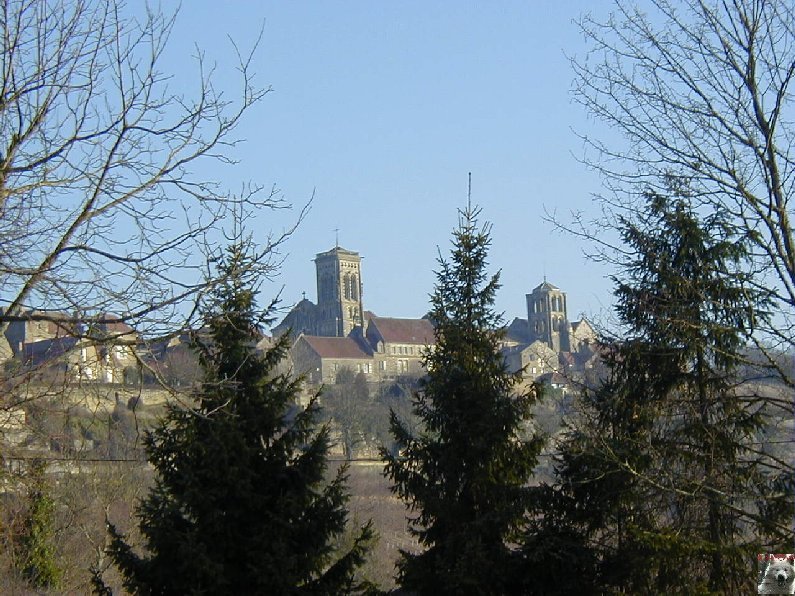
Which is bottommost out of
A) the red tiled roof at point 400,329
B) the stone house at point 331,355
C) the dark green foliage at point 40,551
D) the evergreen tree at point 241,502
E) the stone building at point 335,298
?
the dark green foliage at point 40,551

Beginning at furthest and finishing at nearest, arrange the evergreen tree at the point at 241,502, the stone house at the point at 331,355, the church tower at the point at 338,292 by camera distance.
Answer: the church tower at the point at 338,292, the stone house at the point at 331,355, the evergreen tree at the point at 241,502

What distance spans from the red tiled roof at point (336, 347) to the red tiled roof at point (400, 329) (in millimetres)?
4514

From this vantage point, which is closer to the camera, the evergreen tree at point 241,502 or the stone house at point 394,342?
the evergreen tree at point 241,502

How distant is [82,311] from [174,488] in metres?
7.21

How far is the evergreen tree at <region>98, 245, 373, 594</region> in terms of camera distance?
13438 millimetres

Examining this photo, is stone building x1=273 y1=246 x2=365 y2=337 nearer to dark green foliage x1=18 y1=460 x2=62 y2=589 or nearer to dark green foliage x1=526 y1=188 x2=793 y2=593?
dark green foliage x1=18 y1=460 x2=62 y2=589

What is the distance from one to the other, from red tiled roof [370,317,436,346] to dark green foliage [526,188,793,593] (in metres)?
136

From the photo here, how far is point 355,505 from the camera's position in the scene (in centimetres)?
4703

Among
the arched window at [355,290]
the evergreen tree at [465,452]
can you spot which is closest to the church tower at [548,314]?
the arched window at [355,290]

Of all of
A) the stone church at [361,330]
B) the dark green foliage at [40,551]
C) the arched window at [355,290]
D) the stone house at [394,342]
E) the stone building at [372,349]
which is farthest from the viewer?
the arched window at [355,290]

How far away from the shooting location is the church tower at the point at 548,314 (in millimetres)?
170750

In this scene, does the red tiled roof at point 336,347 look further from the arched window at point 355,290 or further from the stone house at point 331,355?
the arched window at point 355,290

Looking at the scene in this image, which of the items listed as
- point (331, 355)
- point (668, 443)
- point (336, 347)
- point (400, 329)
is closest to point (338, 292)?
point (400, 329)

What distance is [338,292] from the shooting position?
168500 mm
